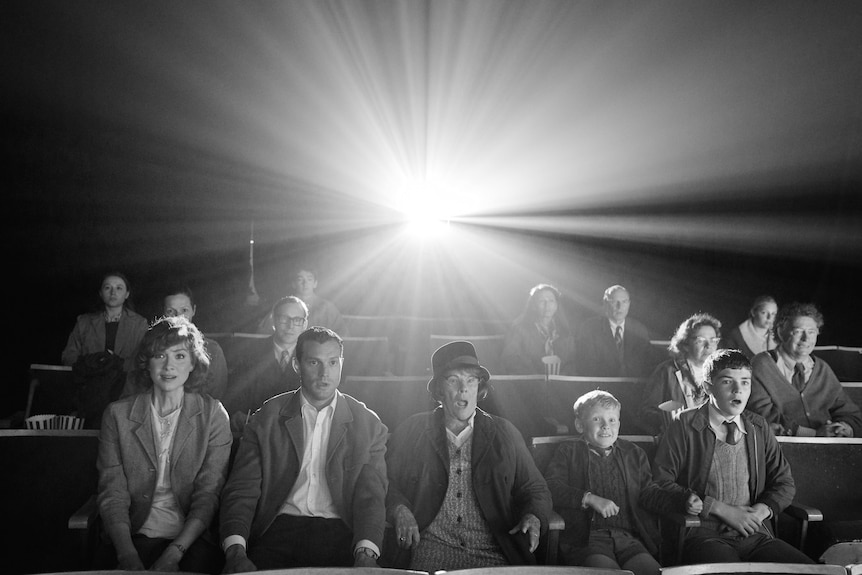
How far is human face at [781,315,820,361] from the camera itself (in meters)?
3.60

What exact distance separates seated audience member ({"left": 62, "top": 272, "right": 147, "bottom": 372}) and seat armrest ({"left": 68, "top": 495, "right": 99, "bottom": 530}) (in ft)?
7.26

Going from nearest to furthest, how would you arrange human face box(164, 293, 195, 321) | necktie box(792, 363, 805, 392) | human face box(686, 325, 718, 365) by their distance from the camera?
1. human face box(686, 325, 718, 365)
2. necktie box(792, 363, 805, 392)
3. human face box(164, 293, 195, 321)

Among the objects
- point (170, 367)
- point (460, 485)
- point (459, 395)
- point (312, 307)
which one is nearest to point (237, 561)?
point (170, 367)

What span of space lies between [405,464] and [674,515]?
1.01 m

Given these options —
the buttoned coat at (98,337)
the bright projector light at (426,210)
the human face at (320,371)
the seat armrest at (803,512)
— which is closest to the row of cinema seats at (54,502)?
the seat armrest at (803,512)

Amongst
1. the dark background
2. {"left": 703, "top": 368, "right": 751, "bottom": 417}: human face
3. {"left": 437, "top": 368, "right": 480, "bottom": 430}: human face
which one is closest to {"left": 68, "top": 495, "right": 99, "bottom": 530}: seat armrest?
{"left": 437, "top": 368, "right": 480, "bottom": 430}: human face

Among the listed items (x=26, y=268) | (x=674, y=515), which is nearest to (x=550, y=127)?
(x=674, y=515)

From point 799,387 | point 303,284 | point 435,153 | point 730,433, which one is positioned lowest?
point 730,433

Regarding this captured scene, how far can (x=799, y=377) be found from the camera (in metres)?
3.64

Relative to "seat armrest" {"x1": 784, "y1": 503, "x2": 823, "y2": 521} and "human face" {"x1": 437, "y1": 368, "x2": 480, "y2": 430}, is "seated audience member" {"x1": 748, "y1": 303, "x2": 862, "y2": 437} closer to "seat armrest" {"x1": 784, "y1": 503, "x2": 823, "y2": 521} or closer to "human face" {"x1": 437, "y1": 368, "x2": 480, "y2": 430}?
"seat armrest" {"x1": 784, "y1": 503, "x2": 823, "y2": 521}

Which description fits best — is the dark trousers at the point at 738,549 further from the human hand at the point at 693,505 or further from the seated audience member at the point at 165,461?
the seated audience member at the point at 165,461

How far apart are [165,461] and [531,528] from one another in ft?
4.21

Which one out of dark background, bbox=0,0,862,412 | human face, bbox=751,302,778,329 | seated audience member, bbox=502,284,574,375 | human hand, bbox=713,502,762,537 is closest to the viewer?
human hand, bbox=713,502,762,537

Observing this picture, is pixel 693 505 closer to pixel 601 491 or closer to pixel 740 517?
pixel 740 517
